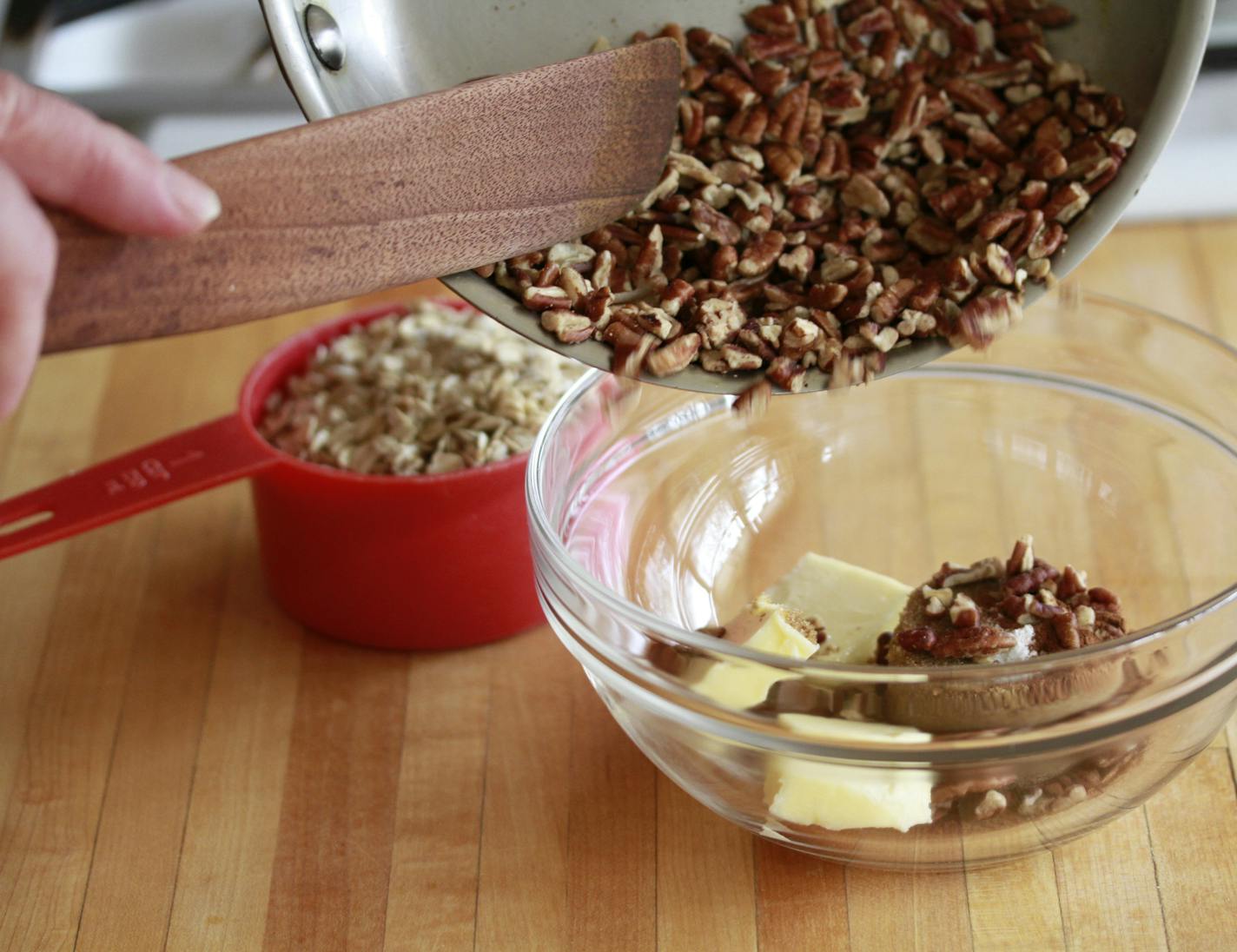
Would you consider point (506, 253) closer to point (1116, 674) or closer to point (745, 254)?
point (745, 254)

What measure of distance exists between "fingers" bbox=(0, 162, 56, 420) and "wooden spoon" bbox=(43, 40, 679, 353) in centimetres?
2

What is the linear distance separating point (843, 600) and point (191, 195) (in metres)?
0.47

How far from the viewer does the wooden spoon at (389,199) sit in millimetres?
627

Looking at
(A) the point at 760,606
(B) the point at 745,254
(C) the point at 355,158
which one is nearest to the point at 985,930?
(A) the point at 760,606

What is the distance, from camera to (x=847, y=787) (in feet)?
2.28

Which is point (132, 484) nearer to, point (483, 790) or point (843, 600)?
point (483, 790)

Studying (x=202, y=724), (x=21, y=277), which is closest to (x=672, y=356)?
(x=21, y=277)

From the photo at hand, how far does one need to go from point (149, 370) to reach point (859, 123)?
73cm

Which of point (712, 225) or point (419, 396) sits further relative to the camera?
point (419, 396)

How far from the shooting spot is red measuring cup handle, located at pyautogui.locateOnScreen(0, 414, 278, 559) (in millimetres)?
927

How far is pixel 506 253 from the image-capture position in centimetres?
76

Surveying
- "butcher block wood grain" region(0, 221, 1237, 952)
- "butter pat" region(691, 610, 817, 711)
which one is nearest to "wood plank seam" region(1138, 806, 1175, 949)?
"butcher block wood grain" region(0, 221, 1237, 952)

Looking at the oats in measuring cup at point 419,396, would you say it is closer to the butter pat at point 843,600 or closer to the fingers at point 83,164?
the butter pat at point 843,600

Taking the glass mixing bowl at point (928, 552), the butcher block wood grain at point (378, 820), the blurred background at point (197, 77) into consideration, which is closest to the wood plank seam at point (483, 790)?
the butcher block wood grain at point (378, 820)
